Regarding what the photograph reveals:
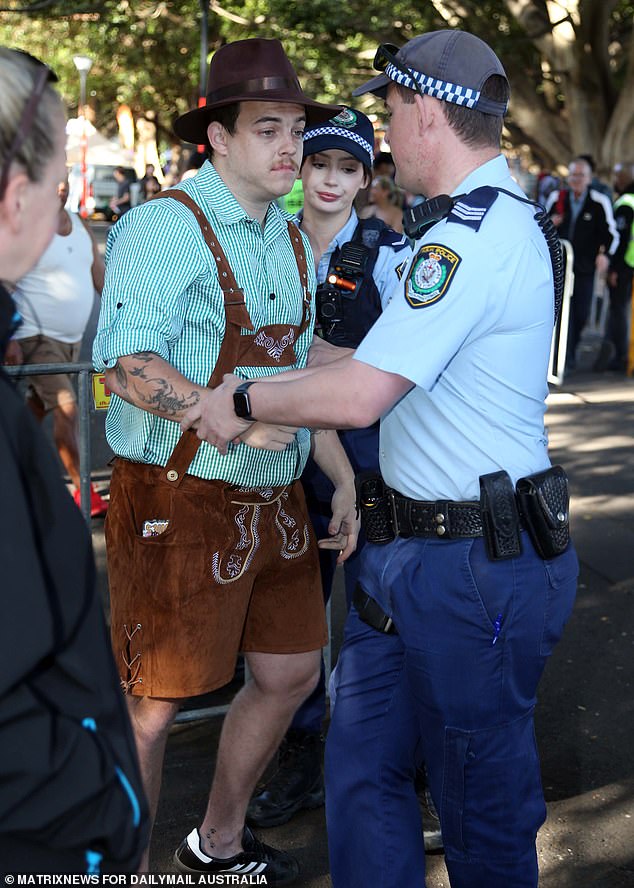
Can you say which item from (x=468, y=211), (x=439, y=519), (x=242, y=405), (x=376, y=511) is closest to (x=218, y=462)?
(x=242, y=405)

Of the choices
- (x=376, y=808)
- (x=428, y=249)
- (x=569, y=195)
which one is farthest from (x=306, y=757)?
(x=569, y=195)

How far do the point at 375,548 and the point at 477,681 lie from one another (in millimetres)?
428

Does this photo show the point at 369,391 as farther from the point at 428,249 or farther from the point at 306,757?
the point at 306,757

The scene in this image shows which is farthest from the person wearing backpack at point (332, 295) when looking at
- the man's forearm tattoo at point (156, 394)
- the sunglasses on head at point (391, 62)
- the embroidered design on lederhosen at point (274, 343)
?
the man's forearm tattoo at point (156, 394)

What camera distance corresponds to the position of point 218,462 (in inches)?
120

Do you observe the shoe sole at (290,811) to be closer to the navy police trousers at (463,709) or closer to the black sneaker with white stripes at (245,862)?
the black sneaker with white stripes at (245,862)

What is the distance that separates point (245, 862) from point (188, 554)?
1.00 metres

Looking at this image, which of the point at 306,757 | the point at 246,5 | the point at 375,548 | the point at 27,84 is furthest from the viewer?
the point at 246,5

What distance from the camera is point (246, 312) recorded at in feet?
10.0

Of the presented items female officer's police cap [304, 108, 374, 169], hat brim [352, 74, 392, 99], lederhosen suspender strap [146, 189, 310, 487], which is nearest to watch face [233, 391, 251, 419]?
lederhosen suspender strap [146, 189, 310, 487]

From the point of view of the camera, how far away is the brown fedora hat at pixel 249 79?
320 centimetres

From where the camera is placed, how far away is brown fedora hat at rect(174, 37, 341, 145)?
3.20 metres

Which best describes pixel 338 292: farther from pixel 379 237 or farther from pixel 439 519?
pixel 439 519

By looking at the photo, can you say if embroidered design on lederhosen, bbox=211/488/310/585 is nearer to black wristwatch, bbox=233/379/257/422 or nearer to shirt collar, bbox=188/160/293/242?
black wristwatch, bbox=233/379/257/422
